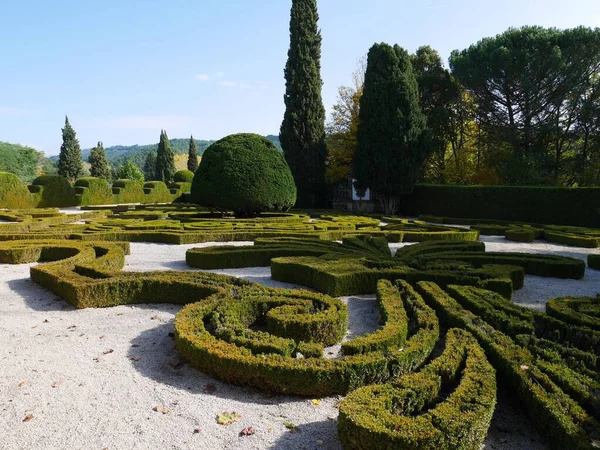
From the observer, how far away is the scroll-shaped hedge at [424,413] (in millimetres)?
2498

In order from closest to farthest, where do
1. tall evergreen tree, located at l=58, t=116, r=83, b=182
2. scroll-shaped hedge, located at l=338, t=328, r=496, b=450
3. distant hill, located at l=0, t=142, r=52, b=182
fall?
1. scroll-shaped hedge, located at l=338, t=328, r=496, b=450
2. tall evergreen tree, located at l=58, t=116, r=83, b=182
3. distant hill, located at l=0, t=142, r=52, b=182

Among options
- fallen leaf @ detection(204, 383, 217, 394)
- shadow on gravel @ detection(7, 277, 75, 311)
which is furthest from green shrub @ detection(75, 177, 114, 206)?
fallen leaf @ detection(204, 383, 217, 394)

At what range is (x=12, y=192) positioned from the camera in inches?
969

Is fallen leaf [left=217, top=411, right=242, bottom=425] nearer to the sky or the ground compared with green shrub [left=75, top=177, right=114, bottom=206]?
nearer to the ground

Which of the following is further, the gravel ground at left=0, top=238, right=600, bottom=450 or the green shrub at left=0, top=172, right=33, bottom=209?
the green shrub at left=0, top=172, right=33, bottom=209

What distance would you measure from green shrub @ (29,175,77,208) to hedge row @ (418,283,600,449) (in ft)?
91.7

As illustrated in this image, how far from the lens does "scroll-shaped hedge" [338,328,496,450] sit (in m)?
2.50

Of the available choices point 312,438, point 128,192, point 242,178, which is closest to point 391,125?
point 242,178

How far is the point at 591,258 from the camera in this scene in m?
8.98

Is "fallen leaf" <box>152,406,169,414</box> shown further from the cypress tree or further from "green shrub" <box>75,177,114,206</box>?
"green shrub" <box>75,177,114,206</box>

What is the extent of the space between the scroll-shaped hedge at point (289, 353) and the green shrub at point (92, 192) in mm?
27727

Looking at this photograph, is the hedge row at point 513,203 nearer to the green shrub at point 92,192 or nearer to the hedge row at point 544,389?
the hedge row at point 544,389

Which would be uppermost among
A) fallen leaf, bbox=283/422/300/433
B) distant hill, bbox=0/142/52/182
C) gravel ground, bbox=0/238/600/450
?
distant hill, bbox=0/142/52/182

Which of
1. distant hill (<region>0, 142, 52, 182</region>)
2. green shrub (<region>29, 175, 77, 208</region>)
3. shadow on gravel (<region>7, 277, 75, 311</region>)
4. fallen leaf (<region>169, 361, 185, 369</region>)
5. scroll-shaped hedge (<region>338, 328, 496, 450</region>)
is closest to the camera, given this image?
scroll-shaped hedge (<region>338, 328, 496, 450</region>)
